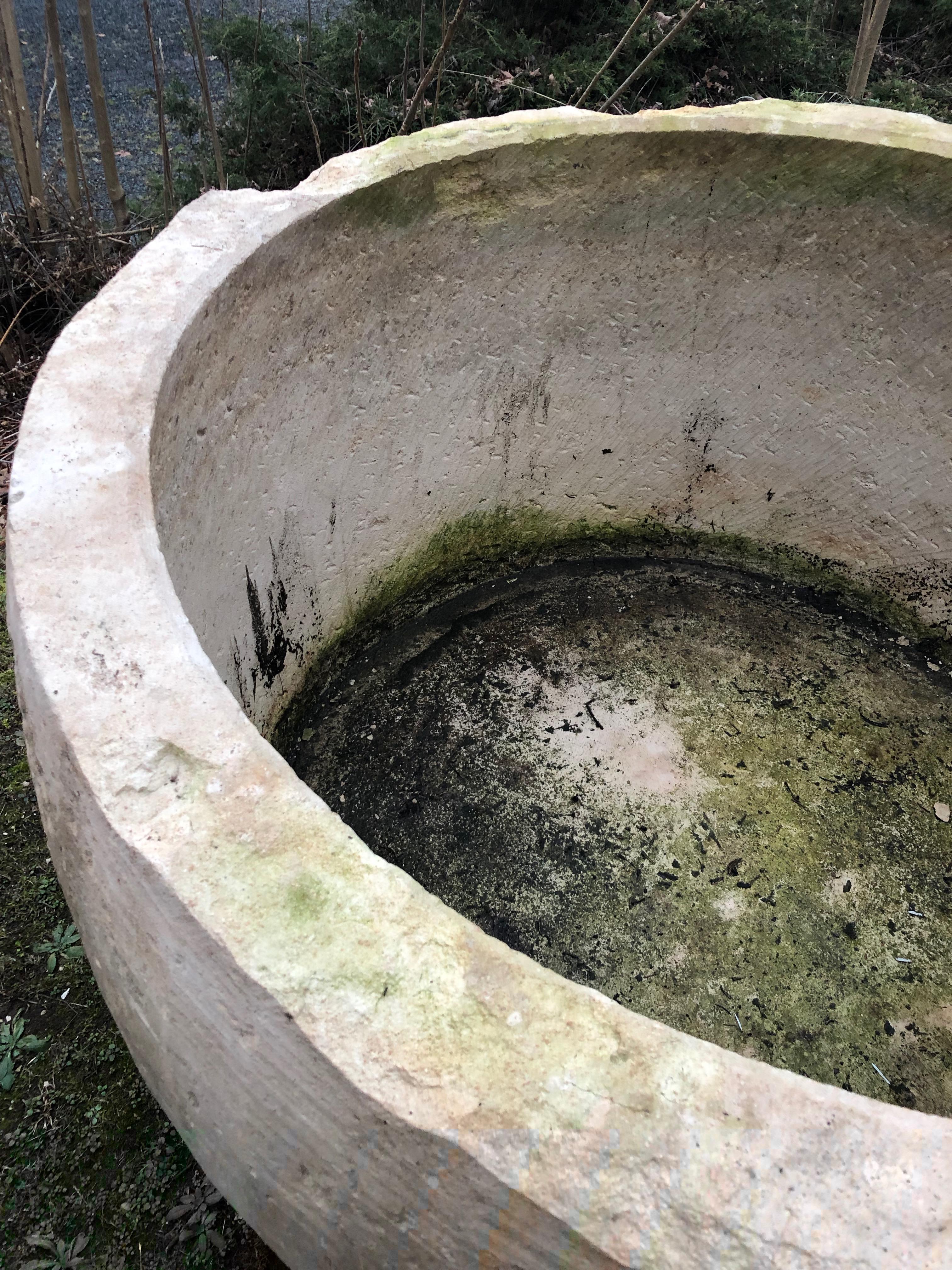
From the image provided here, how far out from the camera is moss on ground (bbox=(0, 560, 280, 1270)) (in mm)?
1684

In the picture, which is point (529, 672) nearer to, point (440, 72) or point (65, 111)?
point (440, 72)

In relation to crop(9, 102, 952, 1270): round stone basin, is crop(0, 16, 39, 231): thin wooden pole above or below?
above

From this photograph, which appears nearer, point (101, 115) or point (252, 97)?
point (101, 115)

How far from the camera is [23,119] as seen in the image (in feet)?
10.8

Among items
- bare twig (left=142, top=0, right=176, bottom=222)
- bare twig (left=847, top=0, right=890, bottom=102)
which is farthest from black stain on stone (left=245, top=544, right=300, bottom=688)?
bare twig (left=847, top=0, right=890, bottom=102)

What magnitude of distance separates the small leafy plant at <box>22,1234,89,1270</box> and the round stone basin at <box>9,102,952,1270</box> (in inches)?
15.8

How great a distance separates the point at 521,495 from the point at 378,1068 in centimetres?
280

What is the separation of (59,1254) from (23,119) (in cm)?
340

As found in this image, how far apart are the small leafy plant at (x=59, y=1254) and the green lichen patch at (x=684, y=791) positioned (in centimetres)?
123

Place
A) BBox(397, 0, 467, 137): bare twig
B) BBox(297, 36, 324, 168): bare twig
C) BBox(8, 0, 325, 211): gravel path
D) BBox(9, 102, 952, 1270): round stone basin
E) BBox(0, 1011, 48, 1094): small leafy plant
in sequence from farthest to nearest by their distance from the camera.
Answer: BBox(8, 0, 325, 211): gravel path, BBox(297, 36, 324, 168): bare twig, BBox(397, 0, 467, 137): bare twig, BBox(0, 1011, 48, 1094): small leafy plant, BBox(9, 102, 952, 1270): round stone basin

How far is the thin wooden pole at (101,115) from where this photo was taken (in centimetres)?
321

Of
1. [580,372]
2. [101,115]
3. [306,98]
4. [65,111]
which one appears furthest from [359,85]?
[580,372]

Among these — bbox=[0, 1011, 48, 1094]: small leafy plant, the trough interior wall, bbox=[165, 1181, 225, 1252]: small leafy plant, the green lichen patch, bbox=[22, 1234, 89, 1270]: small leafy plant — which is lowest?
the green lichen patch

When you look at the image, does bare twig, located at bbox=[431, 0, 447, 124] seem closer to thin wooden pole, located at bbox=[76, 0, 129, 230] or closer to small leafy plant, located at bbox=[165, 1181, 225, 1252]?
thin wooden pole, located at bbox=[76, 0, 129, 230]
